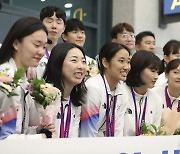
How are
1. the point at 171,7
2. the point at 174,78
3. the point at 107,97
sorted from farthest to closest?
1. the point at 171,7
2. the point at 174,78
3. the point at 107,97

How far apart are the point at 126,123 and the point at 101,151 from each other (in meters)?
1.35

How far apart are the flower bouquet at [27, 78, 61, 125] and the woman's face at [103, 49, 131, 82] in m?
0.99

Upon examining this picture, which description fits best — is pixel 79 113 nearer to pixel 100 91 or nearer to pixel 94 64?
pixel 100 91

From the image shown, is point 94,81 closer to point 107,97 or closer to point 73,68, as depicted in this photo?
point 107,97

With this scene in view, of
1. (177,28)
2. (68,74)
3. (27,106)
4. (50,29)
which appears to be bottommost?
(27,106)

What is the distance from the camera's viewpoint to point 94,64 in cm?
387

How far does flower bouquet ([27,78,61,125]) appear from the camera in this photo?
8.19 feet

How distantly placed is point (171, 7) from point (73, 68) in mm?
4348

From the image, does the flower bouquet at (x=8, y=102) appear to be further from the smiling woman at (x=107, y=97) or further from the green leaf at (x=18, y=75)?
the smiling woman at (x=107, y=97)

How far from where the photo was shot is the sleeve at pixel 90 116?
319 centimetres

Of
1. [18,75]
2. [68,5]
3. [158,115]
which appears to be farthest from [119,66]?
[68,5]

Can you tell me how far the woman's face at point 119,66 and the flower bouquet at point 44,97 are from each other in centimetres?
99

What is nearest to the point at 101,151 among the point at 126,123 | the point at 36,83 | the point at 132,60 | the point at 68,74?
the point at 36,83

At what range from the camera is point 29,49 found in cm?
Result: 265
